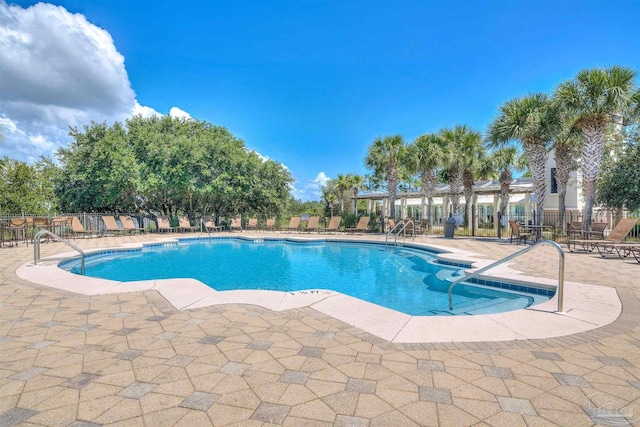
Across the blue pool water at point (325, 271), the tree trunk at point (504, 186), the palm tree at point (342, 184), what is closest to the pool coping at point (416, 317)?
the blue pool water at point (325, 271)

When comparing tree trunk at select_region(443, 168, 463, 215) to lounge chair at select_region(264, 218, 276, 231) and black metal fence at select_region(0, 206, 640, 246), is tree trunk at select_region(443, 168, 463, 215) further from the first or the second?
lounge chair at select_region(264, 218, 276, 231)

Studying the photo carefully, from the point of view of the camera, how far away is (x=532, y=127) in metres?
13.3

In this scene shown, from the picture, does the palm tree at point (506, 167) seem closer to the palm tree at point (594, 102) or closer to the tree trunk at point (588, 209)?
the palm tree at point (594, 102)

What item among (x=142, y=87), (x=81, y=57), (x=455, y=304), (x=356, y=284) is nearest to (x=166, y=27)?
(x=81, y=57)

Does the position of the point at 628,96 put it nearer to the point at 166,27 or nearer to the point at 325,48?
the point at 325,48

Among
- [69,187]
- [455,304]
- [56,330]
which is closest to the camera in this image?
[56,330]

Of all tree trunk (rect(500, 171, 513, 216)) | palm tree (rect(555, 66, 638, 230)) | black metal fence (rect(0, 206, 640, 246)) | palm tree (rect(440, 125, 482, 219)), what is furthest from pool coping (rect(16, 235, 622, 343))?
tree trunk (rect(500, 171, 513, 216))

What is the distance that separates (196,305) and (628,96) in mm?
15355

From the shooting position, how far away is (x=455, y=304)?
560cm

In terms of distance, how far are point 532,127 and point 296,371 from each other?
14.8 metres

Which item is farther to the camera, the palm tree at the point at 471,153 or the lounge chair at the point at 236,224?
the lounge chair at the point at 236,224

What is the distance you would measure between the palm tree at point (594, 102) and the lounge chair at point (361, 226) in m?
9.69

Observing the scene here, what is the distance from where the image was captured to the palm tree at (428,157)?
18438 millimetres

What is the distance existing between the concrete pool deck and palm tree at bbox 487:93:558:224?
11570 mm
